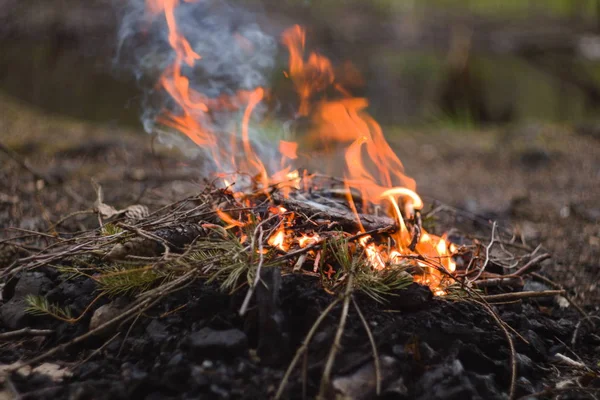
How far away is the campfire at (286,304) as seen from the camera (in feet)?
5.59

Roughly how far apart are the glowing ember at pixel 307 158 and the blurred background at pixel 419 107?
342 mm

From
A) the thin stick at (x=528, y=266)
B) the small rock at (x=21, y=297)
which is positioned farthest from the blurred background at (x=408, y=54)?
the thin stick at (x=528, y=266)

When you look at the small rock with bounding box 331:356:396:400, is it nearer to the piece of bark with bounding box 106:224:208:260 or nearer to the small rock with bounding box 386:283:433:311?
the small rock with bounding box 386:283:433:311

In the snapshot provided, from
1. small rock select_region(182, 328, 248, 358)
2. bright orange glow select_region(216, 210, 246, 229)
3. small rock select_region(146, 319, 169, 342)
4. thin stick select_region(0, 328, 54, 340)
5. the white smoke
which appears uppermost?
the white smoke

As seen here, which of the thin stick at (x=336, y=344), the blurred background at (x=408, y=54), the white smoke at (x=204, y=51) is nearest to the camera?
the thin stick at (x=336, y=344)

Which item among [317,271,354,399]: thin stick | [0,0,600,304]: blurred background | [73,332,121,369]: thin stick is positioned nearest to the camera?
[317,271,354,399]: thin stick

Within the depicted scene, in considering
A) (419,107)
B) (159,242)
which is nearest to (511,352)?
(159,242)

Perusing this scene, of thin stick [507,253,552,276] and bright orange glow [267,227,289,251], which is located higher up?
bright orange glow [267,227,289,251]

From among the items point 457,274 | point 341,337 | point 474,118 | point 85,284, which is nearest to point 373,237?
point 457,274

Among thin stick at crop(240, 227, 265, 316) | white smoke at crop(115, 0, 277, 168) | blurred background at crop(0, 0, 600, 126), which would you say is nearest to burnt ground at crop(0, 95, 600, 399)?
thin stick at crop(240, 227, 265, 316)

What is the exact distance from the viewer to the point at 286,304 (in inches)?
74.7

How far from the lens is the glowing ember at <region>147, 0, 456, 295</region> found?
2204 millimetres

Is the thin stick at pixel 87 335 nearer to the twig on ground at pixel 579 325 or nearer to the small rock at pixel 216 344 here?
the small rock at pixel 216 344

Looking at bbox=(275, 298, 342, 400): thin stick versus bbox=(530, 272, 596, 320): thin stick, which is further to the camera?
bbox=(530, 272, 596, 320): thin stick
